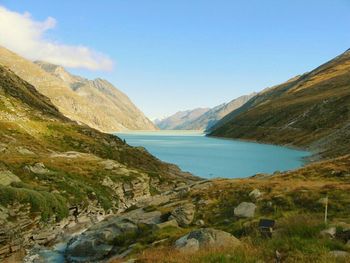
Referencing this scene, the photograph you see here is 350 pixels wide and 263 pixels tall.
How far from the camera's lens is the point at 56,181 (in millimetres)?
43531

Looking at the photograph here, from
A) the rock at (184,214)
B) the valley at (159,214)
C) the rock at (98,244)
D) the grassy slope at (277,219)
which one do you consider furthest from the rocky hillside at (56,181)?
the rock at (184,214)

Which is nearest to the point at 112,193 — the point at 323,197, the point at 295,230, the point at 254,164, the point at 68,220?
the point at 68,220

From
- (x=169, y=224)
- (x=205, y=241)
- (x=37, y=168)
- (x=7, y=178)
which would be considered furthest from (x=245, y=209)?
(x=37, y=168)

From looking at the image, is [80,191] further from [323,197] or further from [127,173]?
[323,197]

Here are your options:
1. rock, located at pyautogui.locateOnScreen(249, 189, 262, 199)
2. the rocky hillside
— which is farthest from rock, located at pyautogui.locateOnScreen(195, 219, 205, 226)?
the rocky hillside

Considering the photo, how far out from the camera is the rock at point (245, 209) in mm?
24991

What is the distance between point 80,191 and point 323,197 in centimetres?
2630

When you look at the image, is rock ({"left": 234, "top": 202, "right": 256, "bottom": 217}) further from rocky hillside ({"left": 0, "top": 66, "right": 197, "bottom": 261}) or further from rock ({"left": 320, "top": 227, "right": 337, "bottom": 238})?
rocky hillside ({"left": 0, "top": 66, "right": 197, "bottom": 261})

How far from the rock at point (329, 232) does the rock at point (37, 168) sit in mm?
33954

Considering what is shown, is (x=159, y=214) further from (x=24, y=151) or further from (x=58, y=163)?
(x=24, y=151)

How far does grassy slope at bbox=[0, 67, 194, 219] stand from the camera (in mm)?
37219

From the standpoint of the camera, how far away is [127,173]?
2319 inches

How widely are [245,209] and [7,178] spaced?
901 inches

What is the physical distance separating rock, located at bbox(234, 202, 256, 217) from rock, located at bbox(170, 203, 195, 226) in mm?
2941
